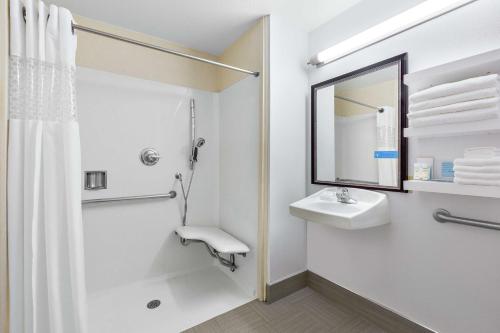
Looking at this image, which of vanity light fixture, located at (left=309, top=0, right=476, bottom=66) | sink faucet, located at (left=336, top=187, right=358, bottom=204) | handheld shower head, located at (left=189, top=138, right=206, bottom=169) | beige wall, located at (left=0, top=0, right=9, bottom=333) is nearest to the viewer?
beige wall, located at (left=0, top=0, right=9, bottom=333)

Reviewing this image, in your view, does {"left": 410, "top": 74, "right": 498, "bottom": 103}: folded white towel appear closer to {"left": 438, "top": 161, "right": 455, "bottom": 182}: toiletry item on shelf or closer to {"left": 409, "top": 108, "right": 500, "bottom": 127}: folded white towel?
{"left": 409, "top": 108, "right": 500, "bottom": 127}: folded white towel

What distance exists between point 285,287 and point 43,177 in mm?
1708

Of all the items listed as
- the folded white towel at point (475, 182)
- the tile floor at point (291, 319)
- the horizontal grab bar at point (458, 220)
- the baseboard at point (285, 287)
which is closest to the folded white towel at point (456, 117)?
the folded white towel at point (475, 182)

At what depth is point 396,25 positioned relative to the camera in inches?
49.8

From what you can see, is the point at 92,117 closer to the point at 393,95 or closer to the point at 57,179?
the point at 57,179

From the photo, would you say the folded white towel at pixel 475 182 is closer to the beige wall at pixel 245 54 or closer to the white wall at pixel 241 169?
the white wall at pixel 241 169

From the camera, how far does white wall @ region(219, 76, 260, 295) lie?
5.91 ft

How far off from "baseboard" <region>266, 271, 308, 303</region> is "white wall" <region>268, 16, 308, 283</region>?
4cm

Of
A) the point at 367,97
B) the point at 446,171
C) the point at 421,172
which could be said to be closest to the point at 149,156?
the point at 367,97

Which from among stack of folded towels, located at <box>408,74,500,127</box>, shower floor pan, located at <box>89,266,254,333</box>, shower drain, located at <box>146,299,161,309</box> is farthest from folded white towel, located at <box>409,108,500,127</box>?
shower drain, located at <box>146,299,161,309</box>

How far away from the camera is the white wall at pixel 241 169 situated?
5.91 ft

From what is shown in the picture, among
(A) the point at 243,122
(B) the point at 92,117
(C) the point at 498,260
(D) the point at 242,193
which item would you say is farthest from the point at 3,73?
(C) the point at 498,260

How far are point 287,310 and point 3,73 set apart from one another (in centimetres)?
203

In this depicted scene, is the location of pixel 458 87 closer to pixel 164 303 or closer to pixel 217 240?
pixel 217 240
